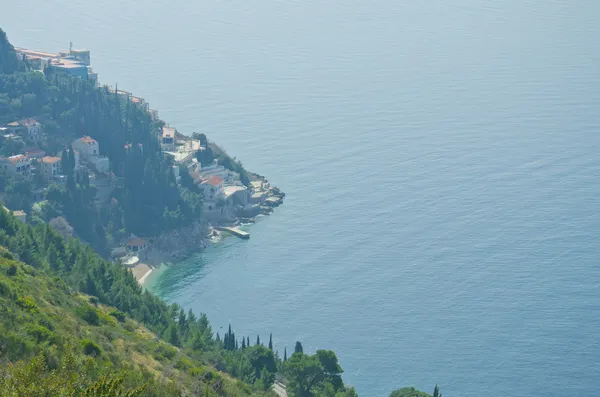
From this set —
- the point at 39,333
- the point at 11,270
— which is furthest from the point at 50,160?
the point at 39,333

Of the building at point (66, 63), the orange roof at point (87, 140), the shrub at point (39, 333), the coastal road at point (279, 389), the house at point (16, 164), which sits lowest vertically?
the shrub at point (39, 333)

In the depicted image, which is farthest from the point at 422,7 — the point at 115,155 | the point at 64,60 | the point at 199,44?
the point at 115,155

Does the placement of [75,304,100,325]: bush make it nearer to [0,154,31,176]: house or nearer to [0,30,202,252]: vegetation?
[0,30,202,252]: vegetation

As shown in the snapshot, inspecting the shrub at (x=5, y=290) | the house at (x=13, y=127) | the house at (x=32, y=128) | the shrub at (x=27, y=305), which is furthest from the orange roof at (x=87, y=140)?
the shrub at (x=27, y=305)

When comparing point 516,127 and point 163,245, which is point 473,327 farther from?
point 516,127

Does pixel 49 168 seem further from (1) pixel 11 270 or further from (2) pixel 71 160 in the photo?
(1) pixel 11 270

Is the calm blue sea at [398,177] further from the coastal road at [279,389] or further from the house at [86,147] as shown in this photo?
the house at [86,147]
